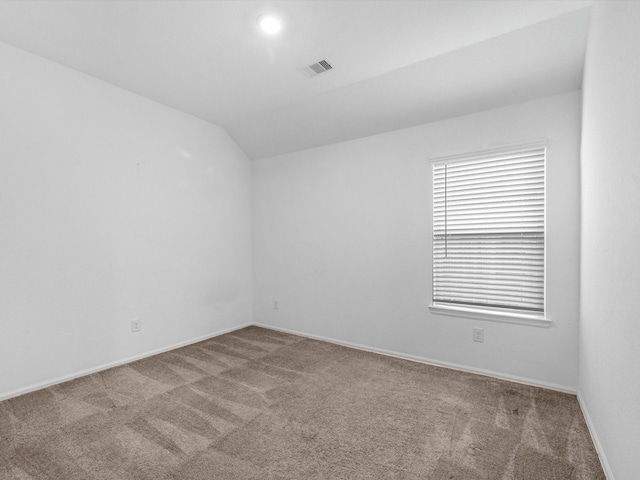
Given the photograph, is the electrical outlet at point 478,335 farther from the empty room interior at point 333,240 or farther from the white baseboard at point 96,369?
the white baseboard at point 96,369

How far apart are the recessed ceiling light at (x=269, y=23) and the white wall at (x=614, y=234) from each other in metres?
1.84

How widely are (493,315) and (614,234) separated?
1498mm

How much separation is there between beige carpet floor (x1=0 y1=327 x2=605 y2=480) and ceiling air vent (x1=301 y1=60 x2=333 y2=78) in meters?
2.74

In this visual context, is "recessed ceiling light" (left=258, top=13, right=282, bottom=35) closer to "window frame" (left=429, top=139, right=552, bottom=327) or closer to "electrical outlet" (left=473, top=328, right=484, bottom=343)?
"window frame" (left=429, top=139, right=552, bottom=327)

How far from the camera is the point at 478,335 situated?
9.53 ft

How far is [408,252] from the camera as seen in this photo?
3318 millimetres

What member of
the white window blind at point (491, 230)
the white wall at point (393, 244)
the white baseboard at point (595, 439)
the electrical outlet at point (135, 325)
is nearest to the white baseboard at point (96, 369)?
the electrical outlet at point (135, 325)

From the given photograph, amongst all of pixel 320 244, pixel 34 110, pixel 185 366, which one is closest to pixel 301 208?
pixel 320 244

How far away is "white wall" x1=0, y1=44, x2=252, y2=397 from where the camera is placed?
250cm

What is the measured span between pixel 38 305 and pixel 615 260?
3909 millimetres

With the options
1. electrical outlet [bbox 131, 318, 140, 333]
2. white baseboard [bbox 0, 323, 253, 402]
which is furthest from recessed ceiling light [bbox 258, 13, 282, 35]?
white baseboard [bbox 0, 323, 253, 402]

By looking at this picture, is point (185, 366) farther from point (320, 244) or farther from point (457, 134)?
point (457, 134)

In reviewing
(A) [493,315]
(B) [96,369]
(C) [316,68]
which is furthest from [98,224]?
(A) [493,315]

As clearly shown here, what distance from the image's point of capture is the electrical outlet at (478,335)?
9.48ft
